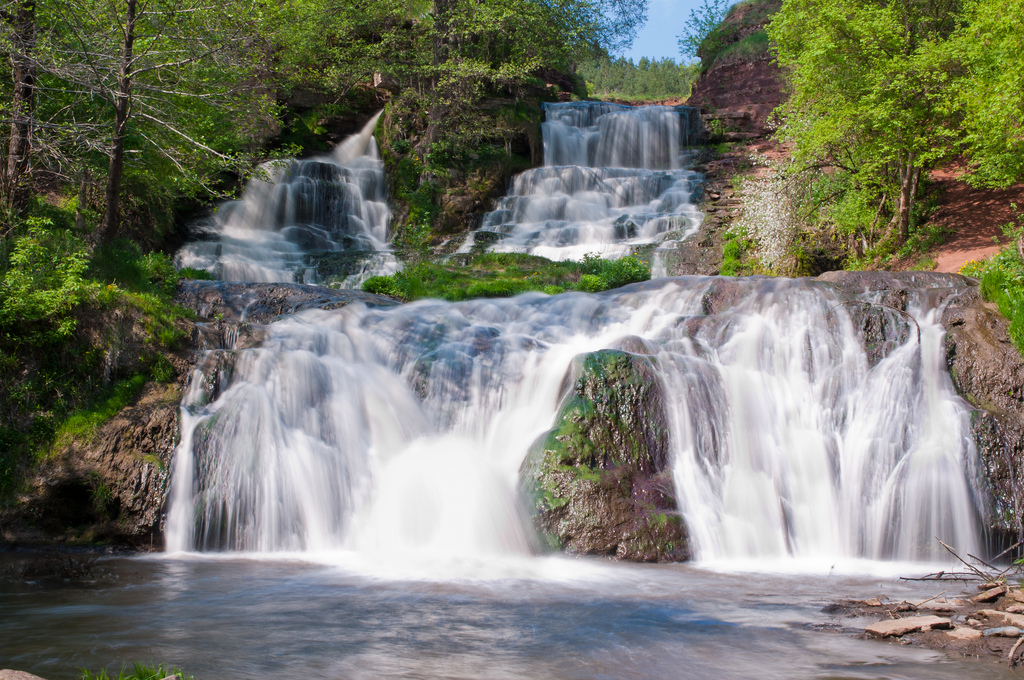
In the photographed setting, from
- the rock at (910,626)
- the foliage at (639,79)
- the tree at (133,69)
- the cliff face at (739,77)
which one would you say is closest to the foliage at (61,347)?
the tree at (133,69)

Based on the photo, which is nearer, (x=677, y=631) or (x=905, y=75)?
(x=677, y=631)

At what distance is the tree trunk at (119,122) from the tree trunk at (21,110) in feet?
3.66

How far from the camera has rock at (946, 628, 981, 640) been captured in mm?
4652

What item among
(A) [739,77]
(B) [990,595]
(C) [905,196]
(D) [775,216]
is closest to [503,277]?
(D) [775,216]

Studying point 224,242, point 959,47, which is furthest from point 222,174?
point 959,47

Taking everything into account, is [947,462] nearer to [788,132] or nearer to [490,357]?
[490,357]

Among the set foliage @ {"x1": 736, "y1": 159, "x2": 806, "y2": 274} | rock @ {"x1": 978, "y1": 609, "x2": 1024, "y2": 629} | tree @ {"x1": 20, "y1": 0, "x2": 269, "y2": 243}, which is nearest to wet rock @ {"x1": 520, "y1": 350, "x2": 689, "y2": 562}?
rock @ {"x1": 978, "y1": 609, "x2": 1024, "y2": 629}

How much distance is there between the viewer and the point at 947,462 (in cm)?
880

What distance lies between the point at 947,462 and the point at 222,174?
2219 cm

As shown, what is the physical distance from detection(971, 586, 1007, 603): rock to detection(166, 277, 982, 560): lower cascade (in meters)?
2.95

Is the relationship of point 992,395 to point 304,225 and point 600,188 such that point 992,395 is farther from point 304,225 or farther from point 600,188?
point 304,225

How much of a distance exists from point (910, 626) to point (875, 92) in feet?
51.8

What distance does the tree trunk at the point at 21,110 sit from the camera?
10375 mm

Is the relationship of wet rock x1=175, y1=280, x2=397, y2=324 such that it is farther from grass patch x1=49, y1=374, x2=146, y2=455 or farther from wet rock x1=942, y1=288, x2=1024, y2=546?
wet rock x1=942, y1=288, x2=1024, y2=546
